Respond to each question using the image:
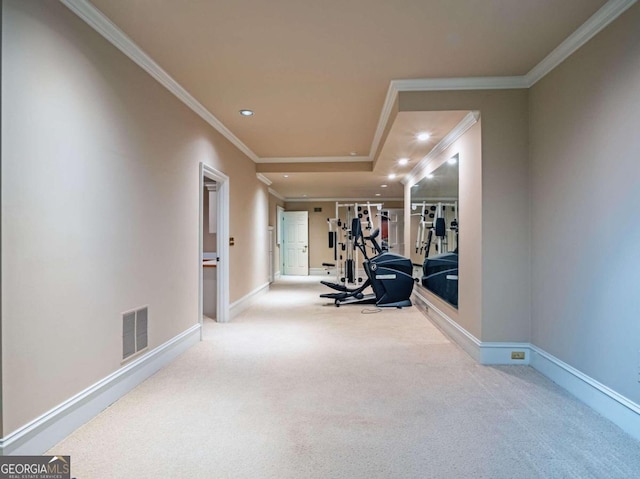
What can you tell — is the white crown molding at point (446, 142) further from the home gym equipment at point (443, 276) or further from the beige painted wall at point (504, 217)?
the home gym equipment at point (443, 276)

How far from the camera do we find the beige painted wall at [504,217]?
10.6 ft

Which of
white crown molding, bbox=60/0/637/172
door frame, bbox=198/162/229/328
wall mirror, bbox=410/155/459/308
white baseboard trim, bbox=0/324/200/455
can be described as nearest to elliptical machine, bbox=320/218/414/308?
wall mirror, bbox=410/155/459/308

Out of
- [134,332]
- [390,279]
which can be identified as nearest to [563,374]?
[134,332]

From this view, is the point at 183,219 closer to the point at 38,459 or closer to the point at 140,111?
the point at 140,111

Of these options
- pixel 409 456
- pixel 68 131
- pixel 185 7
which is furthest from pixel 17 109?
pixel 409 456

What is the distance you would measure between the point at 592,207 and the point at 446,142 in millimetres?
2071

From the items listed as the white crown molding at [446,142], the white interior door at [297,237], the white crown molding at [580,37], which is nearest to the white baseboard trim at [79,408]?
the white crown molding at [446,142]

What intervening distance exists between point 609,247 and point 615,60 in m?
1.15

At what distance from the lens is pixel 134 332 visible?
9.05ft

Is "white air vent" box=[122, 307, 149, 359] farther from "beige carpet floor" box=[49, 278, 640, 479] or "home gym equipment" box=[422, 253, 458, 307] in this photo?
"home gym equipment" box=[422, 253, 458, 307]

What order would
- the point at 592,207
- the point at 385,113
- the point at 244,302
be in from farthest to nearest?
the point at 244,302 < the point at 385,113 < the point at 592,207

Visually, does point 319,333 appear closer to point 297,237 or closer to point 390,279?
point 390,279

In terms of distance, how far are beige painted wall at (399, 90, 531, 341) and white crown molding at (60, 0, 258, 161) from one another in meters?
2.66

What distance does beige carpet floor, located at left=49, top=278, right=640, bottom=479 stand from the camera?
1771mm
